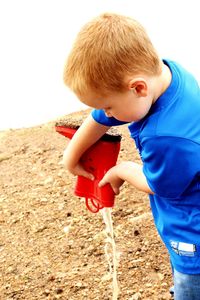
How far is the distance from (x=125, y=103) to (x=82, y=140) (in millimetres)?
395

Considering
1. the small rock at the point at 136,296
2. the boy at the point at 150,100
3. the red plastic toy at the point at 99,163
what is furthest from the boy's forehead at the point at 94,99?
the small rock at the point at 136,296

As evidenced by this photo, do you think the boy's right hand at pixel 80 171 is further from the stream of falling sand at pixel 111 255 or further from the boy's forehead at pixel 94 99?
the boy's forehead at pixel 94 99

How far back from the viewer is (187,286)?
161 cm

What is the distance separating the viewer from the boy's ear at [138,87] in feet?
4.50

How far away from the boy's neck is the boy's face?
0.02 metres

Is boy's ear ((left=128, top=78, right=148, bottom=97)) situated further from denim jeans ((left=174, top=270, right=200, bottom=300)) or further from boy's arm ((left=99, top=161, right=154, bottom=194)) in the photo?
denim jeans ((left=174, top=270, right=200, bottom=300))

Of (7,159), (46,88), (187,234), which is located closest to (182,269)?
(187,234)

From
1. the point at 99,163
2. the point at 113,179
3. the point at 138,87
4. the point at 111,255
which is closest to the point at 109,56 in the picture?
the point at 138,87

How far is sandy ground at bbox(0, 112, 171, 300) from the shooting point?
92.2 inches

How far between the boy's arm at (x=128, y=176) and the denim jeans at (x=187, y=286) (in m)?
0.24

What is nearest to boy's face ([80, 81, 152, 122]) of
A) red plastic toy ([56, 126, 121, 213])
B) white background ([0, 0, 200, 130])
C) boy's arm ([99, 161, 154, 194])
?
boy's arm ([99, 161, 154, 194])

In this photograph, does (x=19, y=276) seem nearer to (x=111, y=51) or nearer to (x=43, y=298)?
(x=43, y=298)

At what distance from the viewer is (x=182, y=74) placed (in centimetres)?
149

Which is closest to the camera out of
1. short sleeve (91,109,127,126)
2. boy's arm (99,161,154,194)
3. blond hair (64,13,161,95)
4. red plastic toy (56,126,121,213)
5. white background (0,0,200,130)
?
blond hair (64,13,161,95)
